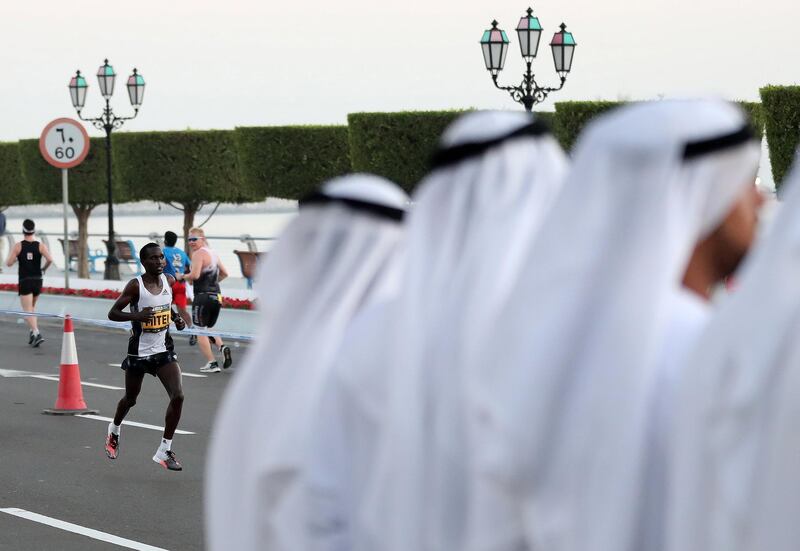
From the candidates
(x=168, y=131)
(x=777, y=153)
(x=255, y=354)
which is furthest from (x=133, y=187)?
(x=255, y=354)

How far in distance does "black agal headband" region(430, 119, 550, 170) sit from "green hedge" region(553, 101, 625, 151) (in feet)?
91.3

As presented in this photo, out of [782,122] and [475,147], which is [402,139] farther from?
[475,147]

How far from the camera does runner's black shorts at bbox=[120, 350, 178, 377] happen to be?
12.0 metres

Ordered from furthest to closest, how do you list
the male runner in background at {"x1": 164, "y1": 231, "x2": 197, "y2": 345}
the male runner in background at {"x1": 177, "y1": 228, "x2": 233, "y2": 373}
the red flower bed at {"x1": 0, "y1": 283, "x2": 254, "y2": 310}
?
the red flower bed at {"x1": 0, "y1": 283, "x2": 254, "y2": 310} < the male runner in background at {"x1": 164, "y1": 231, "x2": 197, "y2": 345} < the male runner in background at {"x1": 177, "y1": 228, "x2": 233, "y2": 373}

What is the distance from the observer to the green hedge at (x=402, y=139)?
35594 millimetres

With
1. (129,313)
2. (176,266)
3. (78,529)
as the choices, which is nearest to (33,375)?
(176,266)

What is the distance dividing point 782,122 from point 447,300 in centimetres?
2447

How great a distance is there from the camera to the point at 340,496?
3545 mm

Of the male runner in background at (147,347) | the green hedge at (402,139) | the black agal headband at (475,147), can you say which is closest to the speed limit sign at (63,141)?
the green hedge at (402,139)

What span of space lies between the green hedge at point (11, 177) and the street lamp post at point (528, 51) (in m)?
26.7

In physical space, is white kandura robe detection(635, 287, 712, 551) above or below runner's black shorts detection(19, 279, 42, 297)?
above

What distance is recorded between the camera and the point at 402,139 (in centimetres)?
3562


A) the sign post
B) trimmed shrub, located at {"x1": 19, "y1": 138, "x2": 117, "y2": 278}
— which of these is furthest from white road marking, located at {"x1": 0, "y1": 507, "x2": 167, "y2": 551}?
trimmed shrub, located at {"x1": 19, "y1": 138, "x2": 117, "y2": 278}

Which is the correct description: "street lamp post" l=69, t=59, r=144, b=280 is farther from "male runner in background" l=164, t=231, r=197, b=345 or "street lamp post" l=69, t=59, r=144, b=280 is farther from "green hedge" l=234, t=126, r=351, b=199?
"male runner in background" l=164, t=231, r=197, b=345
